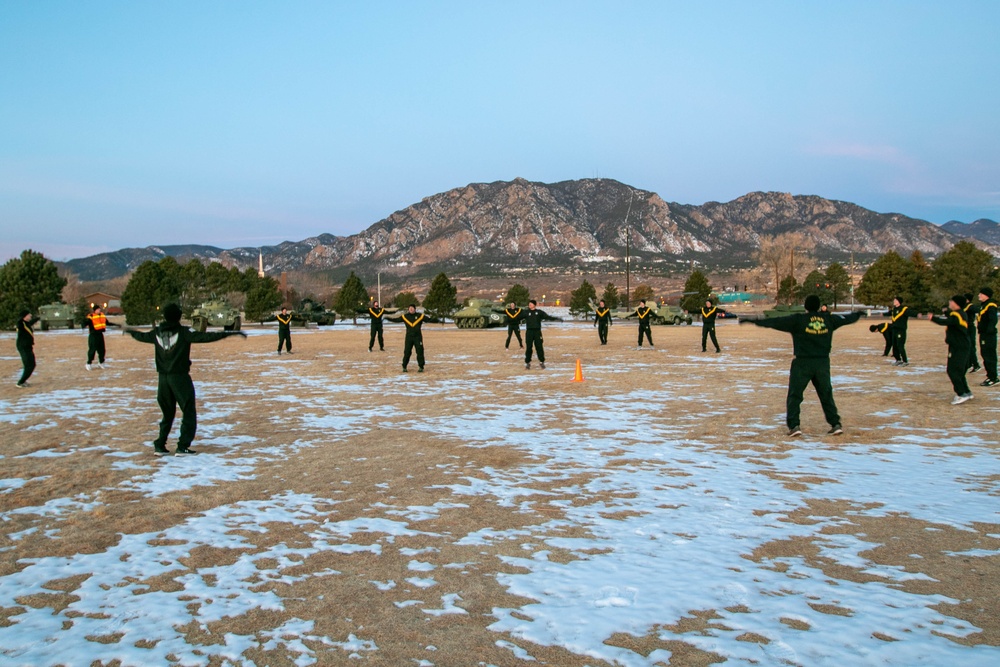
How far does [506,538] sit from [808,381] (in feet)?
19.4

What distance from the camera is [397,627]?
421cm

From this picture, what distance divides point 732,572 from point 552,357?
1969cm

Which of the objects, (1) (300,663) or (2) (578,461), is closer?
(1) (300,663)

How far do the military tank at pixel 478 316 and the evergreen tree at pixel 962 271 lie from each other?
38.7 meters

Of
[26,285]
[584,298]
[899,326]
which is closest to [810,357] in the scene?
[899,326]

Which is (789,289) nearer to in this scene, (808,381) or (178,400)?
(808,381)

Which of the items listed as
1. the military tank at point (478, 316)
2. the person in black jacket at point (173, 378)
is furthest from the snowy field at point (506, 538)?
the military tank at point (478, 316)

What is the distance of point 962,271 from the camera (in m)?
61.6

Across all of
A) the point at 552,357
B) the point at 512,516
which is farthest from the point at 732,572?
the point at 552,357

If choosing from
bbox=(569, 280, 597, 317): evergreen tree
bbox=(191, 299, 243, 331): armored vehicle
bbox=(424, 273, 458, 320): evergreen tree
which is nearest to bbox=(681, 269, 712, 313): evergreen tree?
bbox=(569, 280, 597, 317): evergreen tree

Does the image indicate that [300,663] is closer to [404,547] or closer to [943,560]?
[404,547]

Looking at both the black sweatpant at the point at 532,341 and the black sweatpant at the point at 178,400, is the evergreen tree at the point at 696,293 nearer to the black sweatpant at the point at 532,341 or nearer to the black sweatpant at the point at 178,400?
the black sweatpant at the point at 532,341

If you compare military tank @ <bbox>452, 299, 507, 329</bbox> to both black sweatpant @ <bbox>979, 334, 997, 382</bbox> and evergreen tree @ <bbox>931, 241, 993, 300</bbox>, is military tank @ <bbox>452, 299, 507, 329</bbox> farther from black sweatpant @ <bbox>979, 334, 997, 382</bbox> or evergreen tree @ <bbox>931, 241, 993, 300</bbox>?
evergreen tree @ <bbox>931, 241, 993, 300</bbox>

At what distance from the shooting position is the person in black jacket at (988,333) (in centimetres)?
1476
